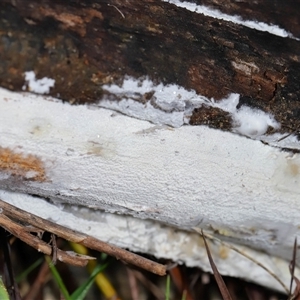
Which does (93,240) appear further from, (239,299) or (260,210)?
(239,299)

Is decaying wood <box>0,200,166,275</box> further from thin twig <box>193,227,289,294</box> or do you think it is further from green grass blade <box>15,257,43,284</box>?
green grass blade <box>15,257,43,284</box>

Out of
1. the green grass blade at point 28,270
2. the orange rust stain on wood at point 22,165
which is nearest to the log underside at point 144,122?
the orange rust stain on wood at point 22,165

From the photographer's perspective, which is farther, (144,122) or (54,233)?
(54,233)

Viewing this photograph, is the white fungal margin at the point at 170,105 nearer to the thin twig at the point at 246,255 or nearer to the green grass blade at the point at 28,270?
the thin twig at the point at 246,255

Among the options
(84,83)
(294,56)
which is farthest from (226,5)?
(84,83)

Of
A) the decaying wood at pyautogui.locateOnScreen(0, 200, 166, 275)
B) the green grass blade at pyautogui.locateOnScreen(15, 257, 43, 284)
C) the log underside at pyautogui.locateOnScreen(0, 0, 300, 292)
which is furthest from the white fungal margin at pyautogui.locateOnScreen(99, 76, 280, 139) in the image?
the green grass blade at pyautogui.locateOnScreen(15, 257, 43, 284)

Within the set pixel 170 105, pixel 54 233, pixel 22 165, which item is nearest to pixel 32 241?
pixel 54 233

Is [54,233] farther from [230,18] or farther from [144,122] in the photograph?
[230,18]
